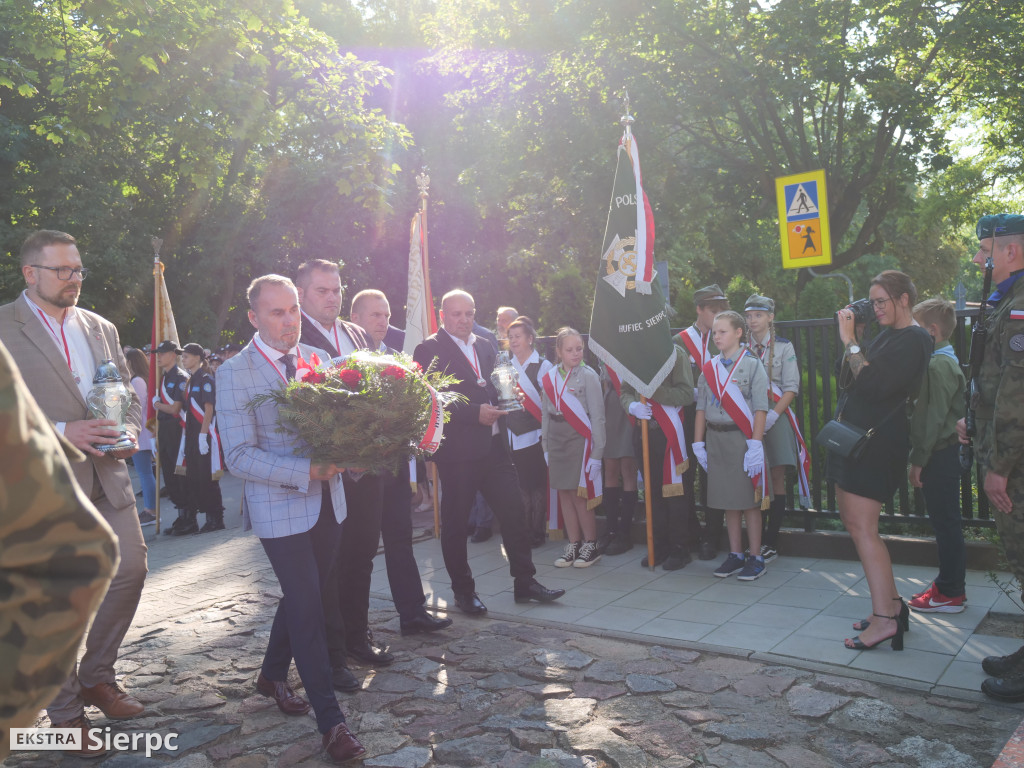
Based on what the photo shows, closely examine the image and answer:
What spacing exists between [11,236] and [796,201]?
59.8 ft

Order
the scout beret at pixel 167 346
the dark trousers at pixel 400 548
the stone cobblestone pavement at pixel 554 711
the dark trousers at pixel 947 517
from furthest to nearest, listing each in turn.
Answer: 1. the scout beret at pixel 167 346
2. the dark trousers at pixel 400 548
3. the dark trousers at pixel 947 517
4. the stone cobblestone pavement at pixel 554 711

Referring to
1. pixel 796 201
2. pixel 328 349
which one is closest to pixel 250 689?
A: pixel 328 349

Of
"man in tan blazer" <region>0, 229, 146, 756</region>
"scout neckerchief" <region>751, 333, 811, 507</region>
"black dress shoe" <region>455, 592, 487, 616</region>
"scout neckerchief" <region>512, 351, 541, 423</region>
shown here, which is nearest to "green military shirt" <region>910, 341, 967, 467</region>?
"scout neckerchief" <region>751, 333, 811, 507</region>

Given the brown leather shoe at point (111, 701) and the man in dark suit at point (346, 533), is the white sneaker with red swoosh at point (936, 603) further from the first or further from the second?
the brown leather shoe at point (111, 701)

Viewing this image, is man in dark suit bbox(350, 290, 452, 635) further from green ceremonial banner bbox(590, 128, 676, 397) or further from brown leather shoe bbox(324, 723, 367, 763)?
green ceremonial banner bbox(590, 128, 676, 397)

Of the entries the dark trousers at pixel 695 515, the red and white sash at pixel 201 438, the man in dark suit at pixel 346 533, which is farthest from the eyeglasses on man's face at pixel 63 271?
the red and white sash at pixel 201 438

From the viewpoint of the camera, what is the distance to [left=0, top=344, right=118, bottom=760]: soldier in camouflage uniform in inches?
46.1

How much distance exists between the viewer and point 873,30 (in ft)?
52.6

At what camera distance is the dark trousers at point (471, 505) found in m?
5.84

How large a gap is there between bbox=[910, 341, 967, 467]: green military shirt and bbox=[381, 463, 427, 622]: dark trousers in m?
3.30

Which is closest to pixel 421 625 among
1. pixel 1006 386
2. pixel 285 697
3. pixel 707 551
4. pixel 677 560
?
pixel 285 697

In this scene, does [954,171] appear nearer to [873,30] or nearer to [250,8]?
[873,30]

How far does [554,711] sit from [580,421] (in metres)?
3.35

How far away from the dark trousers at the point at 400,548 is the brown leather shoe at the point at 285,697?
3.97 feet
